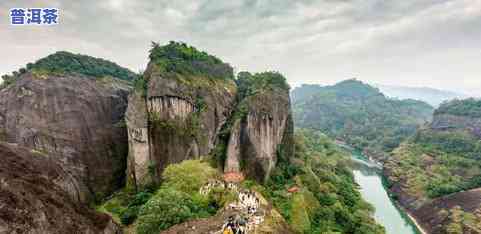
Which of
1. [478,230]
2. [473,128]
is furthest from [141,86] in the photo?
[473,128]

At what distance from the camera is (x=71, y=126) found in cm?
2731

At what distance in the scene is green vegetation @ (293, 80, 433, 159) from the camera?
8044 centimetres

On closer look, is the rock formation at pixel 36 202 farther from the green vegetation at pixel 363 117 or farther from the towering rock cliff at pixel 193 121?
the green vegetation at pixel 363 117

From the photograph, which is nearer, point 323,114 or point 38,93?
point 38,93

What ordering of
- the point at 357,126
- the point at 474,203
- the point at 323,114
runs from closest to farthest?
the point at 474,203 < the point at 357,126 < the point at 323,114

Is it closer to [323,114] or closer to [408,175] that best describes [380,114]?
[323,114]

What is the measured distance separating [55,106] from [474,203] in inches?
1966

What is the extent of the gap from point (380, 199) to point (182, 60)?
122 feet

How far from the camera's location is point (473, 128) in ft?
194

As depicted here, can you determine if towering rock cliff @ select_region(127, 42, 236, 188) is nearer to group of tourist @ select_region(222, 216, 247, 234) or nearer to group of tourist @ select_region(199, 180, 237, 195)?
group of tourist @ select_region(199, 180, 237, 195)

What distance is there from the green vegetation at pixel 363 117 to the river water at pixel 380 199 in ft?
33.8

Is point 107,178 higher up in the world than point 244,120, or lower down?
lower down

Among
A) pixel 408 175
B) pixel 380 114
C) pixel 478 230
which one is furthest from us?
pixel 380 114

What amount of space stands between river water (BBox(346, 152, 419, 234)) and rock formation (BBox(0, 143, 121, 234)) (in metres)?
33.1
